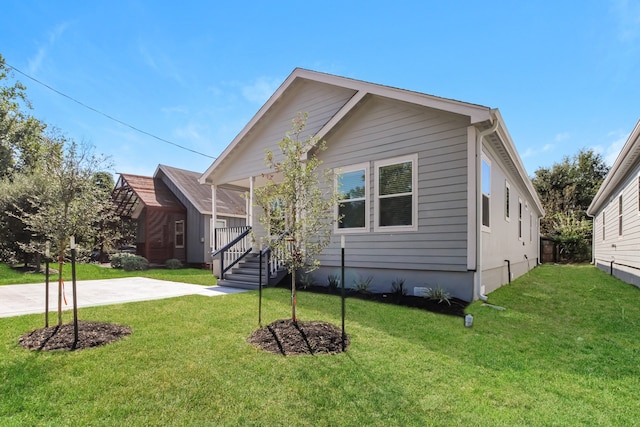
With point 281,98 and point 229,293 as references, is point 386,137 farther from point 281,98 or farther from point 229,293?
point 229,293

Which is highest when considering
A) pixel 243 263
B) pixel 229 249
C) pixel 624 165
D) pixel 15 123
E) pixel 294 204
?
pixel 15 123

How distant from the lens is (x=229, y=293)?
307 inches

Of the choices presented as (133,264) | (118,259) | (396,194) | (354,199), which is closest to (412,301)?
(396,194)

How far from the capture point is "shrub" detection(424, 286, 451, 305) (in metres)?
6.32

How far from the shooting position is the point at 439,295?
21.0ft

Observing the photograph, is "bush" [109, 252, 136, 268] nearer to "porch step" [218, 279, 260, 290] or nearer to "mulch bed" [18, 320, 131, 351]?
"porch step" [218, 279, 260, 290]

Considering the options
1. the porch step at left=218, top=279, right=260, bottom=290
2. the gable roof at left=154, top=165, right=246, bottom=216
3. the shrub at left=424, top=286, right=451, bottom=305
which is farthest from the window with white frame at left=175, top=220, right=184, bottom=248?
the shrub at left=424, top=286, right=451, bottom=305

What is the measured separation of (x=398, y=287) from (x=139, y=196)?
1325cm

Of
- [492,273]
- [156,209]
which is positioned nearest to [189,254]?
[156,209]

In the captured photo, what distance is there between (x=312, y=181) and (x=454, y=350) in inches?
105

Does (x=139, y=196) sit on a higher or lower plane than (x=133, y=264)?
higher

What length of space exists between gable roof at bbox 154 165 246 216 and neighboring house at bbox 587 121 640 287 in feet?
46.9

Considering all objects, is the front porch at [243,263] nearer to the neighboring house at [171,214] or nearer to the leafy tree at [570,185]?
the neighboring house at [171,214]

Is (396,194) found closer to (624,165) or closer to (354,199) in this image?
(354,199)
